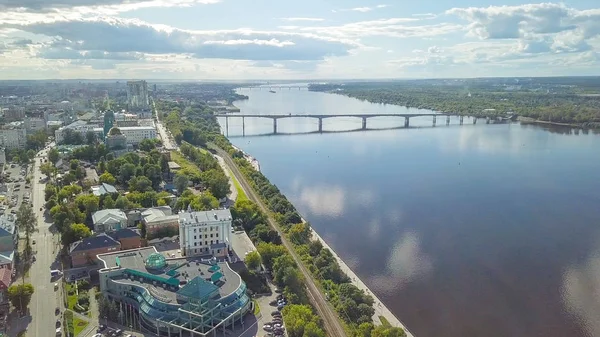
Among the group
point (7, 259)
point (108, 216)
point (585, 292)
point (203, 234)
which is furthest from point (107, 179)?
point (585, 292)

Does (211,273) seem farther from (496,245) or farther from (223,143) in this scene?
(223,143)

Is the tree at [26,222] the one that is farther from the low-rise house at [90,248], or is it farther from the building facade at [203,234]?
the building facade at [203,234]

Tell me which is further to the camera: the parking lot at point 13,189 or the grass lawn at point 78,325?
the parking lot at point 13,189

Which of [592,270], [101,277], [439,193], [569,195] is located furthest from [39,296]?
[569,195]

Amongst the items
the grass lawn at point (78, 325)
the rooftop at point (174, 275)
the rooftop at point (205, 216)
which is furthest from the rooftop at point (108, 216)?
the grass lawn at point (78, 325)

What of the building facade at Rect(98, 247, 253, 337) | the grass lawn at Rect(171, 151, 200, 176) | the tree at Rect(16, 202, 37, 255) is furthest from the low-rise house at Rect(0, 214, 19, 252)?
the grass lawn at Rect(171, 151, 200, 176)
